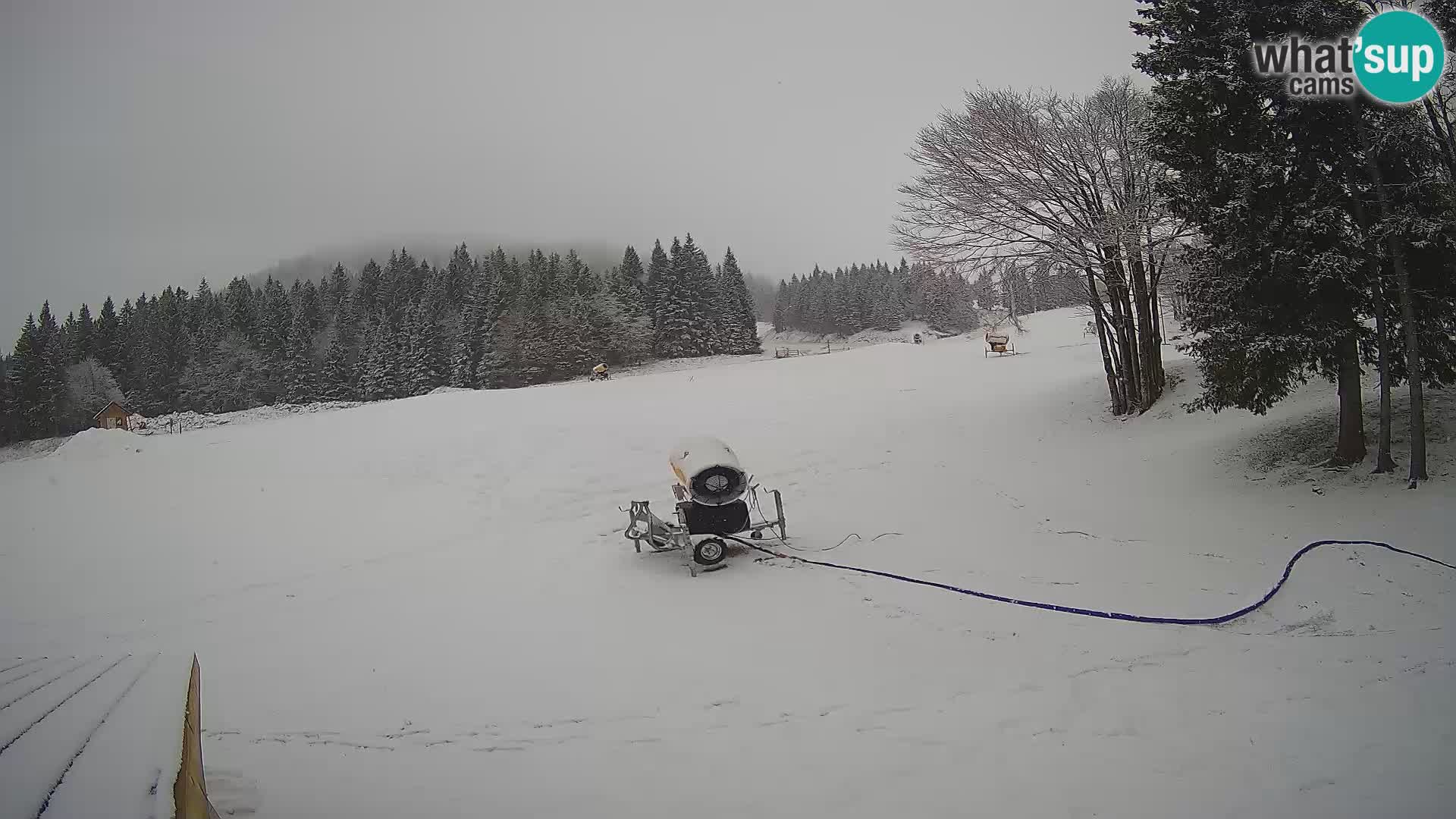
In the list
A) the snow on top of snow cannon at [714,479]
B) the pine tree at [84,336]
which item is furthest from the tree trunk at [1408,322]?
the pine tree at [84,336]

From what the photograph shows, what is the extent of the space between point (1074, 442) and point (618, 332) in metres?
33.3

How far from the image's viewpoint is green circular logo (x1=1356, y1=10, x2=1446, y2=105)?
7141mm

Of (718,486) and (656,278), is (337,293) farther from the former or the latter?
(718,486)

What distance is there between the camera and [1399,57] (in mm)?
7336

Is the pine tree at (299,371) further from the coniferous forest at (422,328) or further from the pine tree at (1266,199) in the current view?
the pine tree at (1266,199)

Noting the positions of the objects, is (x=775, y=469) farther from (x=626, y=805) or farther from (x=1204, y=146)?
(x=626, y=805)

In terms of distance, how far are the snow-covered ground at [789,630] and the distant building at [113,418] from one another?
352 millimetres

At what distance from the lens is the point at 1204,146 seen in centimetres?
884

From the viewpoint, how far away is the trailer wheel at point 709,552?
26.5 ft

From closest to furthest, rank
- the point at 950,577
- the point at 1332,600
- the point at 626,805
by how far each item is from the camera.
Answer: the point at 626,805 < the point at 1332,600 < the point at 950,577

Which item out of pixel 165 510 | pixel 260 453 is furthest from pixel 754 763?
pixel 260 453

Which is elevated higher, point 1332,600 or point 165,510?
point 165,510

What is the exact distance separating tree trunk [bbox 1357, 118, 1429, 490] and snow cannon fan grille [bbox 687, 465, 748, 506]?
27.1ft

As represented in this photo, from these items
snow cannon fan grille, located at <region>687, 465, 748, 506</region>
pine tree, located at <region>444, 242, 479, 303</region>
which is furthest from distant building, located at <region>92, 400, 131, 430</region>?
pine tree, located at <region>444, 242, 479, 303</region>
